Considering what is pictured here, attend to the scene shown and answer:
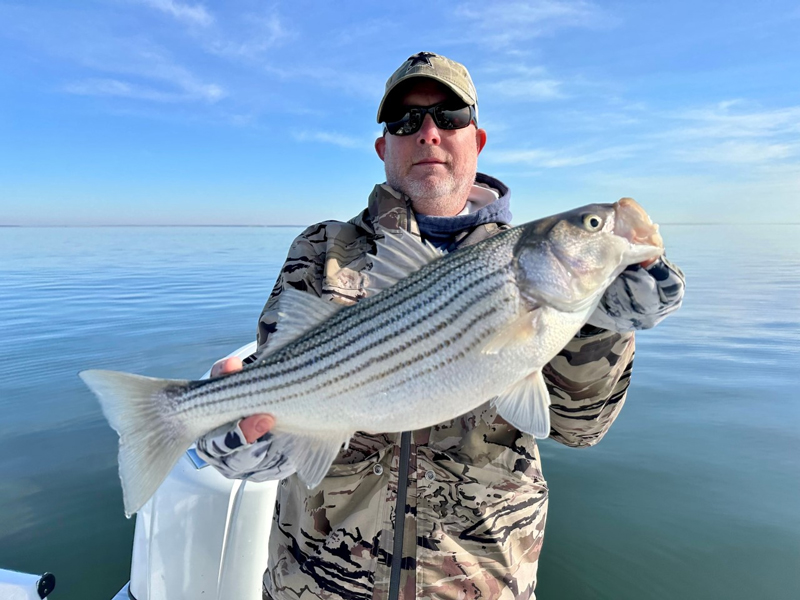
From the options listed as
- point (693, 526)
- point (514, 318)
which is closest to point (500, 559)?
point (514, 318)

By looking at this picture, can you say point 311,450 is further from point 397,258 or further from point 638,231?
point 638,231

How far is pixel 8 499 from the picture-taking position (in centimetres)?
681

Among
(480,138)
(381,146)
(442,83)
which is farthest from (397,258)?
(480,138)

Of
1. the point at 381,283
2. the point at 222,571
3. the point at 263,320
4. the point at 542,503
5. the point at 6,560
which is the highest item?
the point at 381,283

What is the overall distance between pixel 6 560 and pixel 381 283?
254 inches

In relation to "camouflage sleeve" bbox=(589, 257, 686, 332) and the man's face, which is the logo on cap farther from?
"camouflage sleeve" bbox=(589, 257, 686, 332)

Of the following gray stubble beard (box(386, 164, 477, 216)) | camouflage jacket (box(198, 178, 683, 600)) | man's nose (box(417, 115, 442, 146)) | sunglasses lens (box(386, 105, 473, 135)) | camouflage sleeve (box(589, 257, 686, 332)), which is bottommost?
camouflage jacket (box(198, 178, 683, 600))

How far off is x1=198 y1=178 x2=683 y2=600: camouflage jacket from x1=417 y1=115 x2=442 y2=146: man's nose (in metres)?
2.08

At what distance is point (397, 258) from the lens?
2744 mm

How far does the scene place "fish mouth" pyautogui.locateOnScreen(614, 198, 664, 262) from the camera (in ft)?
7.94

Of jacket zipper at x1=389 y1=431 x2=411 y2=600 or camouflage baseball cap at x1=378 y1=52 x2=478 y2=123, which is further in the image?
camouflage baseball cap at x1=378 y1=52 x2=478 y2=123

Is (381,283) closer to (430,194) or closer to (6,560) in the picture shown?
(430,194)

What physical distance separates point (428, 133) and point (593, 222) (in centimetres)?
197

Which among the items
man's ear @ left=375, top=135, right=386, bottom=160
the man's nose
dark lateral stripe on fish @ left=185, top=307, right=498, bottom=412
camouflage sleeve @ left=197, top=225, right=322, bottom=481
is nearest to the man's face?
the man's nose
